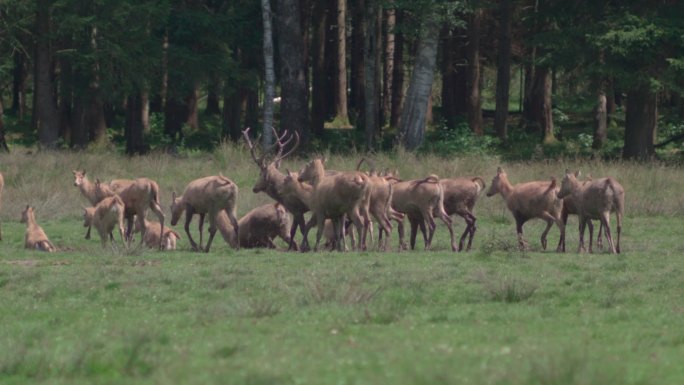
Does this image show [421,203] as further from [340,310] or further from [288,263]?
[340,310]

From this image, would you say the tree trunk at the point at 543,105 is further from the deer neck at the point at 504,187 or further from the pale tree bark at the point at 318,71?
the deer neck at the point at 504,187

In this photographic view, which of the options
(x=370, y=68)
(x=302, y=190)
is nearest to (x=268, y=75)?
(x=370, y=68)

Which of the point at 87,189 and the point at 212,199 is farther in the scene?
the point at 87,189

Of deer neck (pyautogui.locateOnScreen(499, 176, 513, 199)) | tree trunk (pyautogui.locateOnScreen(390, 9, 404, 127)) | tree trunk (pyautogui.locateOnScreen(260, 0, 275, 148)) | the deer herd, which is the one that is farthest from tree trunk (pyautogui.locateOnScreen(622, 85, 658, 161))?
the deer herd

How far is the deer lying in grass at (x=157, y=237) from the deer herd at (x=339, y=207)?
0.02 metres

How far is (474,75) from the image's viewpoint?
45.6 meters

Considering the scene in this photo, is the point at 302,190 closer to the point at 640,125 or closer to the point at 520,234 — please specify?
the point at 520,234

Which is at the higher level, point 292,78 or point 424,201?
point 292,78

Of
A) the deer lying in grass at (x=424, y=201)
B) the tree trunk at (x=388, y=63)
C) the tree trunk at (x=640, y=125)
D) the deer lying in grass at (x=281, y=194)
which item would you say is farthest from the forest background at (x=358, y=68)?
the deer lying in grass at (x=424, y=201)

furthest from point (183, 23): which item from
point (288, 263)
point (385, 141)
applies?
point (288, 263)

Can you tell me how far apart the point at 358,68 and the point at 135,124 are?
11807mm

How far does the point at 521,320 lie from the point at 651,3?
28.1 m

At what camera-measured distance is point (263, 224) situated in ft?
72.5

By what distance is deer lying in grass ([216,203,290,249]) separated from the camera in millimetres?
21969
